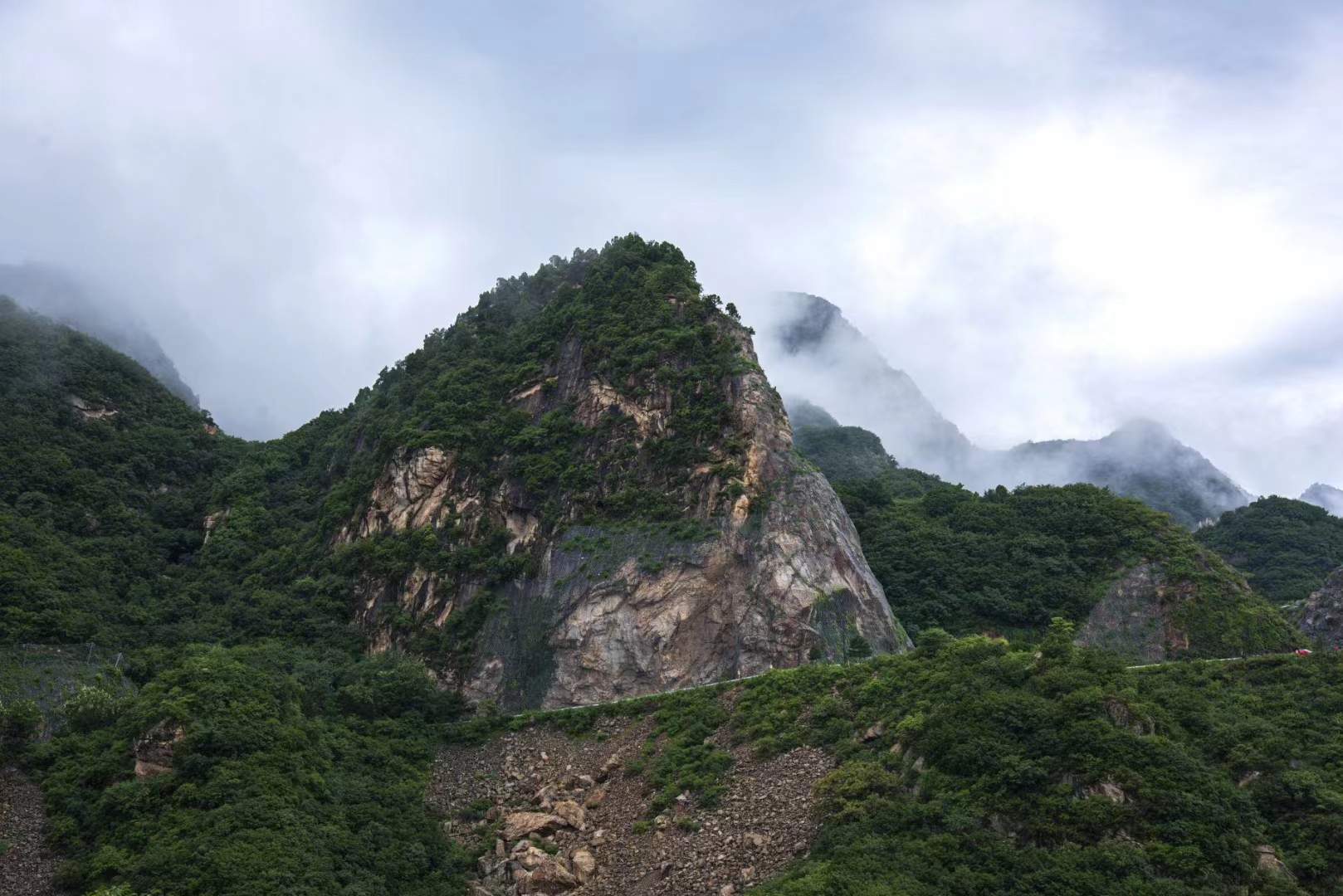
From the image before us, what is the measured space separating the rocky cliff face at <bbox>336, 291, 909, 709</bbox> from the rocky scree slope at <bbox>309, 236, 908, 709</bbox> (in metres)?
0.12

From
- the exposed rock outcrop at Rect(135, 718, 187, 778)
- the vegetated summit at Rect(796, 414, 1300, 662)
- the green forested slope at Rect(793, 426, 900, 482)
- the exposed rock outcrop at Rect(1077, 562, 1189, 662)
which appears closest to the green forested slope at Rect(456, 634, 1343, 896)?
the exposed rock outcrop at Rect(1077, 562, 1189, 662)

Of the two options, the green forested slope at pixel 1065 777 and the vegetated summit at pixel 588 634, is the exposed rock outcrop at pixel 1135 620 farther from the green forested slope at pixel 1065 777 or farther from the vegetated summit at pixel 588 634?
the green forested slope at pixel 1065 777

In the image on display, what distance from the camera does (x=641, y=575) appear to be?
5869cm

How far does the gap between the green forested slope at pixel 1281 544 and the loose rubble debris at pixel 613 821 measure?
192 ft

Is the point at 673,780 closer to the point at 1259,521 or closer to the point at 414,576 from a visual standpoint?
the point at 414,576

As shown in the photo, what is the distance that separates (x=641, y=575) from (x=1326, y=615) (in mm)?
41066

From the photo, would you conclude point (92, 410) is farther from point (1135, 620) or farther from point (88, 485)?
point (1135, 620)

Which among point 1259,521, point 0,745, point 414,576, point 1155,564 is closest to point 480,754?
point 414,576

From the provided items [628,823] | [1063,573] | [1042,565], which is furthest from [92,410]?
[1063,573]

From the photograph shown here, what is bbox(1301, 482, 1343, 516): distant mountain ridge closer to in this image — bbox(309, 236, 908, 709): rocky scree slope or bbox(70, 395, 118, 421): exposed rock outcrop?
bbox(309, 236, 908, 709): rocky scree slope

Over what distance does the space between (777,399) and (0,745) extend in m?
49.0

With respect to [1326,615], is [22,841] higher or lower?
lower

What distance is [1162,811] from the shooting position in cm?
3044

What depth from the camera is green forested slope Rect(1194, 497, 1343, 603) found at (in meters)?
82.4
